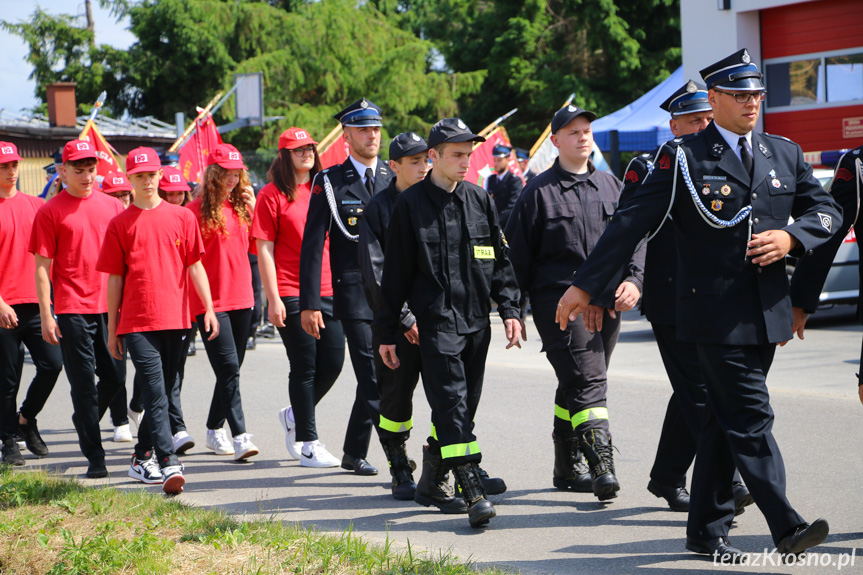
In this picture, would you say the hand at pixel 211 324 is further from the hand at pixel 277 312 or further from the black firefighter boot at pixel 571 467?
the black firefighter boot at pixel 571 467

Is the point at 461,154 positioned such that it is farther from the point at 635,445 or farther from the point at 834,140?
the point at 834,140

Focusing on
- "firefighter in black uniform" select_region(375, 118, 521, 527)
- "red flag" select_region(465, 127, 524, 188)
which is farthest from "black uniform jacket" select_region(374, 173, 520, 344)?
"red flag" select_region(465, 127, 524, 188)

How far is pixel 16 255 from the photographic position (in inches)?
312

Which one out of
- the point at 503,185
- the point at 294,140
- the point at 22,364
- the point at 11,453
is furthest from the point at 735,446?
the point at 503,185

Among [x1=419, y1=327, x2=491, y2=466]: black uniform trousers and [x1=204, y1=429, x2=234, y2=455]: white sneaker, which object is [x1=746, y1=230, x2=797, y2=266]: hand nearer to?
[x1=419, y1=327, x2=491, y2=466]: black uniform trousers

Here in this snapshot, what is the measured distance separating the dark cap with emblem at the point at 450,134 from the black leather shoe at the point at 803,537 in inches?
99.3

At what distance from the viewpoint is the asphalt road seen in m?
5.04

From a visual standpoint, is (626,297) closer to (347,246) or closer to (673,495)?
(673,495)

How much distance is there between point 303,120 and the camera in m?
32.0

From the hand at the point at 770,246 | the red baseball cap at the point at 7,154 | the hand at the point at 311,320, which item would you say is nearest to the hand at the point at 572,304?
the hand at the point at 770,246

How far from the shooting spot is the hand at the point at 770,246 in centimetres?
439

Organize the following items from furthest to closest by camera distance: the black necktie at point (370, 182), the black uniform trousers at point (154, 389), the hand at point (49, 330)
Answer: the hand at point (49, 330) < the black necktie at point (370, 182) < the black uniform trousers at point (154, 389)

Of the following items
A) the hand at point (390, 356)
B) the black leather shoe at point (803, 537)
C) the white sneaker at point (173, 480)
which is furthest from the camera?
the white sneaker at point (173, 480)

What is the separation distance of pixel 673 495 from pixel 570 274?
1.34 metres
